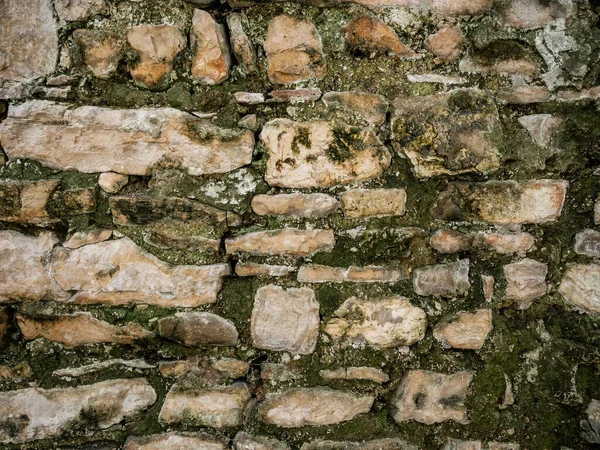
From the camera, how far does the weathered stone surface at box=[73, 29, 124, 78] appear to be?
133cm

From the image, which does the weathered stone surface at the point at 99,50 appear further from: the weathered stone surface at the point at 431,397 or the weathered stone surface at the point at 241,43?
the weathered stone surface at the point at 431,397

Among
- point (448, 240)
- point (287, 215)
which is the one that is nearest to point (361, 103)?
point (287, 215)

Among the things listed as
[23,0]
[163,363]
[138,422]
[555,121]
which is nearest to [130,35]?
[23,0]

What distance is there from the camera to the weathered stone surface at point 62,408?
1384 mm

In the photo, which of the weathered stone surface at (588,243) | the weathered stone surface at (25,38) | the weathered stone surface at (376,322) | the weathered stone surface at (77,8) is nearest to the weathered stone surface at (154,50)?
the weathered stone surface at (77,8)

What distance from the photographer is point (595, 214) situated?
57.4 inches

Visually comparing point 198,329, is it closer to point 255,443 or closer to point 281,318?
point 281,318

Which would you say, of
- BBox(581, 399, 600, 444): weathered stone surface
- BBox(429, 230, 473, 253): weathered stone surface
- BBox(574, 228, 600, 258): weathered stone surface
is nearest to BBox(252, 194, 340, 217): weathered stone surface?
BBox(429, 230, 473, 253): weathered stone surface

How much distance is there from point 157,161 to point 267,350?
0.68 metres

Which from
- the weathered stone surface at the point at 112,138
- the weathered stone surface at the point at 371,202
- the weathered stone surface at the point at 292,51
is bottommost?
the weathered stone surface at the point at 371,202

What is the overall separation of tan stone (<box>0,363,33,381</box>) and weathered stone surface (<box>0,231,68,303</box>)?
207 millimetres

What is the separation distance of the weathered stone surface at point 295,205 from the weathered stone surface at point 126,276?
9.1 inches

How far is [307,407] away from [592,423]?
0.93 meters

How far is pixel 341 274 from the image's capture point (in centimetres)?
143
